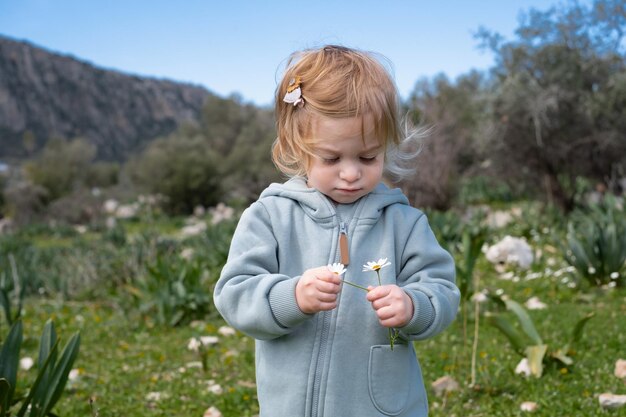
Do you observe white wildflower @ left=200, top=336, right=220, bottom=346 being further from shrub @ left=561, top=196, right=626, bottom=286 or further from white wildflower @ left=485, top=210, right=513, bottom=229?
white wildflower @ left=485, top=210, right=513, bottom=229

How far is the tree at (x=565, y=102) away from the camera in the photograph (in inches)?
389

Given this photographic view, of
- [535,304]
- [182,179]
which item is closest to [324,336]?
[535,304]

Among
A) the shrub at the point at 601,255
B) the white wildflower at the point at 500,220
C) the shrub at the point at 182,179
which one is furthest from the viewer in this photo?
the shrub at the point at 182,179

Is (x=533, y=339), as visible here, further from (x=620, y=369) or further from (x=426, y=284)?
(x=426, y=284)

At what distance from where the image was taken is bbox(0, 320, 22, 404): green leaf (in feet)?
7.44

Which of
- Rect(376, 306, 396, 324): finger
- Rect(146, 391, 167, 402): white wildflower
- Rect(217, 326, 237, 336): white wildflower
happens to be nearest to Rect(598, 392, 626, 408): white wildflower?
Rect(376, 306, 396, 324): finger

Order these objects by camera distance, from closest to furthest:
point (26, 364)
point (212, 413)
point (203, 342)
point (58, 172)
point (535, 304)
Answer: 1. point (212, 413)
2. point (26, 364)
3. point (203, 342)
4. point (535, 304)
5. point (58, 172)

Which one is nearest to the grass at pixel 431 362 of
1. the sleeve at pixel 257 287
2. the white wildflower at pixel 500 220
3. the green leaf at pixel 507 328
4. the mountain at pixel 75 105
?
the green leaf at pixel 507 328

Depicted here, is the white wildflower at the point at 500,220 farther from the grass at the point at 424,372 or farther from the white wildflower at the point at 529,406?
the white wildflower at the point at 529,406

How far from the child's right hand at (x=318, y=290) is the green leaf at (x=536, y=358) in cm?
187

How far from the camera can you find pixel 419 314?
1.59 m

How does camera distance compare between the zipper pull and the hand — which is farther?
the zipper pull

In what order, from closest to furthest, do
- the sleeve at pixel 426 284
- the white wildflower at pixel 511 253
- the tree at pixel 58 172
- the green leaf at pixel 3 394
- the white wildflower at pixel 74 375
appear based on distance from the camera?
the sleeve at pixel 426 284 < the green leaf at pixel 3 394 < the white wildflower at pixel 74 375 < the white wildflower at pixel 511 253 < the tree at pixel 58 172

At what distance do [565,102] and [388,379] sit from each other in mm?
9221
